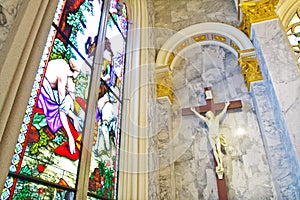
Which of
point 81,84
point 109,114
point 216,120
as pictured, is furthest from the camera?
point 216,120

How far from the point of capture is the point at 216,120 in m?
4.73

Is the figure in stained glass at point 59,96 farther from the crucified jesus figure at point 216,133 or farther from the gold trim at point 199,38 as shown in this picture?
the gold trim at point 199,38

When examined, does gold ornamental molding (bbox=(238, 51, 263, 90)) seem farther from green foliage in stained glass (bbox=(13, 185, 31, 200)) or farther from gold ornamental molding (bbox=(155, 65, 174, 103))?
A: green foliage in stained glass (bbox=(13, 185, 31, 200))

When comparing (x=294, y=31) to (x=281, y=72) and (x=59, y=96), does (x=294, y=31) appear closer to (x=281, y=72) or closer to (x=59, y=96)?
(x=281, y=72)

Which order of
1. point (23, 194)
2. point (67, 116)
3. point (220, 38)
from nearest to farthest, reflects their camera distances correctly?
point (23, 194), point (67, 116), point (220, 38)

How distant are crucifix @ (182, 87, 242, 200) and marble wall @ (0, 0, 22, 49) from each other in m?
4.01

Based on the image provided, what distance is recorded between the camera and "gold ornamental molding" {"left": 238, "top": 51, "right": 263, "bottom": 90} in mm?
4430

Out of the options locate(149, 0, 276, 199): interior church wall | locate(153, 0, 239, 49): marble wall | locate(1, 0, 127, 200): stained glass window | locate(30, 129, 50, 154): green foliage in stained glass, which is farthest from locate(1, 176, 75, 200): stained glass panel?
locate(153, 0, 239, 49): marble wall

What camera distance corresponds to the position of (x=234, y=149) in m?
4.46

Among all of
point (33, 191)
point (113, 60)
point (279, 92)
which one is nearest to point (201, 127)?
point (279, 92)

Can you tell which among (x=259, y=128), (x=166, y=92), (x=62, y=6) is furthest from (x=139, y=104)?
(x=259, y=128)

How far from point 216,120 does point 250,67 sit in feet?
3.95

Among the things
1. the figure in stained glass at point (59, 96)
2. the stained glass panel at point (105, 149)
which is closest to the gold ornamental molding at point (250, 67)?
the stained glass panel at point (105, 149)

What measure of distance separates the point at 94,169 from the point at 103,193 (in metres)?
0.34
